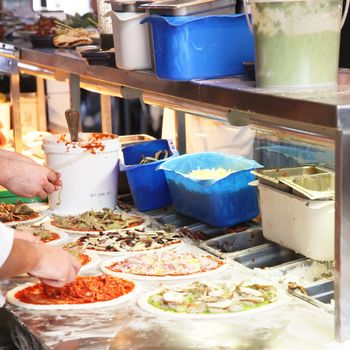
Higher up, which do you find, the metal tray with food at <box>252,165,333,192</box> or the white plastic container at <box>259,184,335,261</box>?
the metal tray with food at <box>252,165,333,192</box>

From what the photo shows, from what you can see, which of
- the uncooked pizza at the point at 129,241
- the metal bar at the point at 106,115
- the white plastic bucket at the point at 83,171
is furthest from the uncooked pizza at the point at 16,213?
the metal bar at the point at 106,115

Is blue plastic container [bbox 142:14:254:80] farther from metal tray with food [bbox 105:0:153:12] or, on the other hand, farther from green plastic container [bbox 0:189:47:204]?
green plastic container [bbox 0:189:47:204]

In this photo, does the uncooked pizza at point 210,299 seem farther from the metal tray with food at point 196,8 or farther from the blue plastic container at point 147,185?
the blue plastic container at point 147,185

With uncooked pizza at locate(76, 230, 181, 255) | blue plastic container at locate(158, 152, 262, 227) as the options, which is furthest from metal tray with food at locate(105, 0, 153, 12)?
uncooked pizza at locate(76, 230, 181, 255)

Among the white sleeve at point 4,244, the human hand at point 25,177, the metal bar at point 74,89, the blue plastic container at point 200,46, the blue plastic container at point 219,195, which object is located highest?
the blue plastic container at point 200,46

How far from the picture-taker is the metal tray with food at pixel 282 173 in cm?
279

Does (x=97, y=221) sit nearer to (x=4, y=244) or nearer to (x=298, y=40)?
(x=4, y=244)

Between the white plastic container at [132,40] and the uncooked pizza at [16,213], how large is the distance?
0.91 meters

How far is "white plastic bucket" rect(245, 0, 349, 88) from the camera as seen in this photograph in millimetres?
2127

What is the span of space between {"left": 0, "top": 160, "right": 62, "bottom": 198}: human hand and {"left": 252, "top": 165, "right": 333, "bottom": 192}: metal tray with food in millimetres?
902

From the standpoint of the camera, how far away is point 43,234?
322cm

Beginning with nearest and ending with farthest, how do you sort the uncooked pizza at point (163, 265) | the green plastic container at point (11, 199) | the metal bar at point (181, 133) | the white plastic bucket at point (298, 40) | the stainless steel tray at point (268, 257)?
the white plastic bucket at point (298, 40), the uncooked pizza at point (163, 265), the stainless steel tray at point (268, 257), the green plastic container at point (11, 199), the metal bar at point (181, 133)

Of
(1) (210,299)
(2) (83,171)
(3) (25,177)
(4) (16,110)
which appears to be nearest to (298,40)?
(1) (210,299)

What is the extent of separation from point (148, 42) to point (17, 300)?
109cm
